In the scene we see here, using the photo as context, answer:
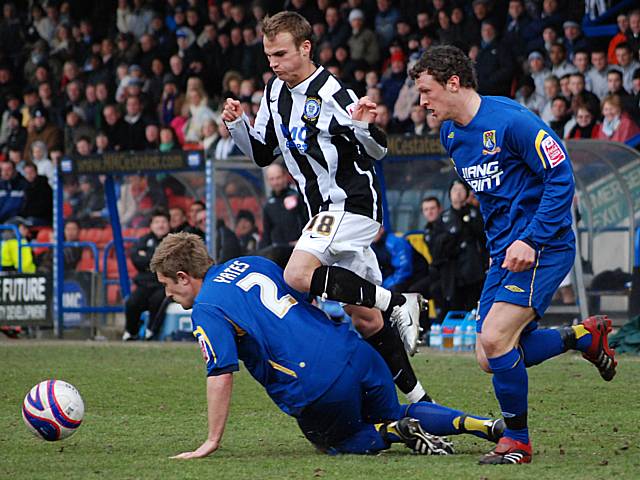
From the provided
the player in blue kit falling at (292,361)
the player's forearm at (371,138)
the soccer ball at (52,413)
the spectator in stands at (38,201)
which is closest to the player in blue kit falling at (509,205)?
the player in blue kit falling at (292,361)

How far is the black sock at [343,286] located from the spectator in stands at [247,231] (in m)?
7.60

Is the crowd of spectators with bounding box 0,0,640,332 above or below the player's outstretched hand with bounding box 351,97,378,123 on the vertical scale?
above

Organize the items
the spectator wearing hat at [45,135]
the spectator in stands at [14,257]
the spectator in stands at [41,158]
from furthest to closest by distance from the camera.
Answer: the spectator wearing hat at [45,135]
the spectator in stands at [41,158]
the spectator in stands at [14,257]

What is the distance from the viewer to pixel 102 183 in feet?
52.1

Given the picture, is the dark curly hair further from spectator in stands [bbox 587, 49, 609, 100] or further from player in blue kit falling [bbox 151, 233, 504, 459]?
spectator in stands [bbox 587, 49, 609, 100]

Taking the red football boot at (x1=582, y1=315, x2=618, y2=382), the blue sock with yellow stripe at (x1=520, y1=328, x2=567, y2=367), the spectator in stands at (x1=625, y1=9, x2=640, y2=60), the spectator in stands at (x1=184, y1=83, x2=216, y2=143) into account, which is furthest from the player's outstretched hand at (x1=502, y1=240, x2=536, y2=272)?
the spectator in stands at (x1=184, y1=83, x2=216, y2=143)

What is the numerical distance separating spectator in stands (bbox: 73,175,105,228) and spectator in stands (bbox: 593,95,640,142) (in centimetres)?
645

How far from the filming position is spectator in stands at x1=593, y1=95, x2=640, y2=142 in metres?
13.7

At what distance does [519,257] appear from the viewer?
555 centimetres

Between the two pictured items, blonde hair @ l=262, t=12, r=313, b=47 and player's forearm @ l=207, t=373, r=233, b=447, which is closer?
player's forearm @ l=207, t=373, r=233, b=447

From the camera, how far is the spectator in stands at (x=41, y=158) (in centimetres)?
1983

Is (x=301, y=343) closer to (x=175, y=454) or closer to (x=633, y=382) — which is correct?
(x=175, y=454)

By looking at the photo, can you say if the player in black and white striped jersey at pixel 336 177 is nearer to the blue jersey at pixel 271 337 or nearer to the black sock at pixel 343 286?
the black sock at pixel 343 286

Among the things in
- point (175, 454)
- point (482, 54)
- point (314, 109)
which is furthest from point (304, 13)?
A: point (175, 454)
